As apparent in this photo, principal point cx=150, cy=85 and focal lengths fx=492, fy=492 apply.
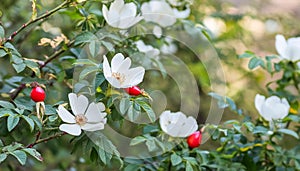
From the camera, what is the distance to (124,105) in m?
0.86

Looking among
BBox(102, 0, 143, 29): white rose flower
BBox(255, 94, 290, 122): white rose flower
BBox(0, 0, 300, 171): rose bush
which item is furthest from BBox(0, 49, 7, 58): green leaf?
BBox(255, 94, 290, 122): white rose flower

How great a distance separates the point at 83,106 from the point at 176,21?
0.52m

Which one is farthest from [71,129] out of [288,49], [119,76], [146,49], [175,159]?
[288,49]

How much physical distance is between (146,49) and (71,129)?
40 centimetres

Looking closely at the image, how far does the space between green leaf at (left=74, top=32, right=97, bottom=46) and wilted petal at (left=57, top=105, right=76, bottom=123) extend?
15cm

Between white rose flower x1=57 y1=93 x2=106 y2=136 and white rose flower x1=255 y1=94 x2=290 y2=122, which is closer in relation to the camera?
white rose flower x1=57 y1=93 x2=106 y2=136

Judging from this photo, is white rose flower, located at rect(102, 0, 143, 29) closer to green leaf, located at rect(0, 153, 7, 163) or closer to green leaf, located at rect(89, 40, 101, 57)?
green leaf, located at rect(89, 40, 101, 57)

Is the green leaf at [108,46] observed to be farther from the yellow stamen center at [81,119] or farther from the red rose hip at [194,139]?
the red rose hip at [194,139]

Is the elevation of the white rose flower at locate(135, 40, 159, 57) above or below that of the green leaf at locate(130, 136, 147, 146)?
above

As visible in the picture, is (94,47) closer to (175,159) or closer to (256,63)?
(175,159)

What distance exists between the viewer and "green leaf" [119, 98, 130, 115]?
858mm

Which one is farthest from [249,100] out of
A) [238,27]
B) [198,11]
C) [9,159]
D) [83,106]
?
[83,106]

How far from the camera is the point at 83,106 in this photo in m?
0.89

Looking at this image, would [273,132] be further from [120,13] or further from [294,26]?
[294,26]
